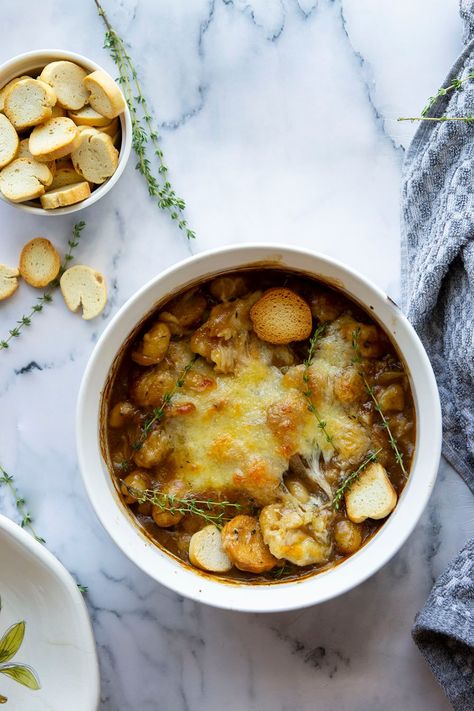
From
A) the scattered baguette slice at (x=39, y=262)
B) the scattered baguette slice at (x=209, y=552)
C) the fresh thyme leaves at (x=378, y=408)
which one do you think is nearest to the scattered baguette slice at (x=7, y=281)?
the scattered baguette slice at (x=39, y=262)

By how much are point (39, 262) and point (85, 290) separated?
5.7 inches

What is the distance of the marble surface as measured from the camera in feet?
7.27

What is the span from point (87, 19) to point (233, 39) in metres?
0.40

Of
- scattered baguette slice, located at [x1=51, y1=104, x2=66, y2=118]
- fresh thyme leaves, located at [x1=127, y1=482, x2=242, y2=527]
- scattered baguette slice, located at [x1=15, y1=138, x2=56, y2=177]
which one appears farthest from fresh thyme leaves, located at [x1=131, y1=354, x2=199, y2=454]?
scattered baguette slice, located at [x1=51, y1=104, x2=66, y2=118]

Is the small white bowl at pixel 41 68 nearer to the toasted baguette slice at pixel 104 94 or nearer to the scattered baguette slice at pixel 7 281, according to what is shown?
the toasted baguette slice at pixel 104 94

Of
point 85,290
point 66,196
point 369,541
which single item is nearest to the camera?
point 369,541

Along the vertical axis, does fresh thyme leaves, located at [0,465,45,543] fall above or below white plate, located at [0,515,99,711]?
above

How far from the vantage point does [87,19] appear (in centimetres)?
223

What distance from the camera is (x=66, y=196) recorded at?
6.89 ft

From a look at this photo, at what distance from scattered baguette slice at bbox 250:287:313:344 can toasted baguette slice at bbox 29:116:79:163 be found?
621mm

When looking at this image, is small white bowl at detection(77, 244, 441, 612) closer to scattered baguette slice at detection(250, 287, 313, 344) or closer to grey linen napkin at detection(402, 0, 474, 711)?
scattered baguette slice at detection(250, 287, 313, 344)

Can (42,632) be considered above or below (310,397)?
below

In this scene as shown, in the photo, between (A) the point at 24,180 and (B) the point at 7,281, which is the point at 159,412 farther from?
(A) the point at 24,180

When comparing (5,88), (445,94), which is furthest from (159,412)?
(445,94)
